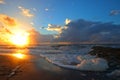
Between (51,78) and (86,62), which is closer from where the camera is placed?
(51,78)

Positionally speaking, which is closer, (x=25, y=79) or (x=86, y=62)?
(x=25, y=79)

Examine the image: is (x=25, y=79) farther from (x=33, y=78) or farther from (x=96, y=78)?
(x=96, y=78)

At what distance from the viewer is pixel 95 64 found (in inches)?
727

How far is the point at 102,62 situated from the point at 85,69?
2.13 metres

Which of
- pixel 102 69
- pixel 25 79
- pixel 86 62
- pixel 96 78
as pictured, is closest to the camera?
pixel 25 79

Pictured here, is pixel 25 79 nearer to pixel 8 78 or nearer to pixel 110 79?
pixel 8 78

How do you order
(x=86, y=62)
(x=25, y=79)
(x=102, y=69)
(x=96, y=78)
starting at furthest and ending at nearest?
(x=86, y=62), (x=102, y=69), (x=96, y=78), (x=25, y=79)

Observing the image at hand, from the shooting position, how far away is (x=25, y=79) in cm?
1286

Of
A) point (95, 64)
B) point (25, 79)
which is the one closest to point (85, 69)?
point (95, 64)

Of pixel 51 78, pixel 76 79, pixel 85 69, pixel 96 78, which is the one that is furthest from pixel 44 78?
pixel 85 69

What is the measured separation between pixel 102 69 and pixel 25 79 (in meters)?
8.11

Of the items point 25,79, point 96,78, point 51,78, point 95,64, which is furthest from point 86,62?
point 25,79

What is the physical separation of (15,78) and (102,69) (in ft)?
28.2

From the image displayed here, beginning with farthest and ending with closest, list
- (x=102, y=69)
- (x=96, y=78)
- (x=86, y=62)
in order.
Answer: (x=86, y=62) < (x=102, y=69) < (x=96, y=78)
